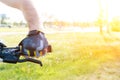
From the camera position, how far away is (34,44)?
4.40 ft

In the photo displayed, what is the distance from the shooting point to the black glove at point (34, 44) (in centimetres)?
133

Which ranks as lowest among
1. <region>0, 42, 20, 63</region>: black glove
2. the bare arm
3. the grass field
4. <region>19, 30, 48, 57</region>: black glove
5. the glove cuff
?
the grass field

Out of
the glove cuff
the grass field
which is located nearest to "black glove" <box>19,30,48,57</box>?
the glove cuff

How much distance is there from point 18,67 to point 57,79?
117 centimetres

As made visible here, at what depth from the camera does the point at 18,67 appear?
313 inches

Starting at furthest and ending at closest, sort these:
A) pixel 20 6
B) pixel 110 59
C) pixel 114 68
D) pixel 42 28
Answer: pixel 110 59, pixel 114 68, pixel 42 28, pixel 20 6

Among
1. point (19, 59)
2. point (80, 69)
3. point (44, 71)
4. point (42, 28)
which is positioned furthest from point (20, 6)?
point (80, 69)

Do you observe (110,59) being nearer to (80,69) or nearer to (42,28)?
(80,69)

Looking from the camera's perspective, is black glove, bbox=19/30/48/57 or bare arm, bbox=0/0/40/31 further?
black glove, bbox=19/30/48/57

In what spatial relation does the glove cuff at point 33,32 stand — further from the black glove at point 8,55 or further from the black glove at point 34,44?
the black glove at point 8,55

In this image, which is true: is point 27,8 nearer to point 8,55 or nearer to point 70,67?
point 8,55

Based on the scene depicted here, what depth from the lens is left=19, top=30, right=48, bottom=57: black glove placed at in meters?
1.33

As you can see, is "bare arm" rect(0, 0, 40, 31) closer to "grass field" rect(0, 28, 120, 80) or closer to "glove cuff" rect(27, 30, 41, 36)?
"glove cuff" rect(27, 30, 41, 36)

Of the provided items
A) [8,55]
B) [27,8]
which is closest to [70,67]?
[8,55]
